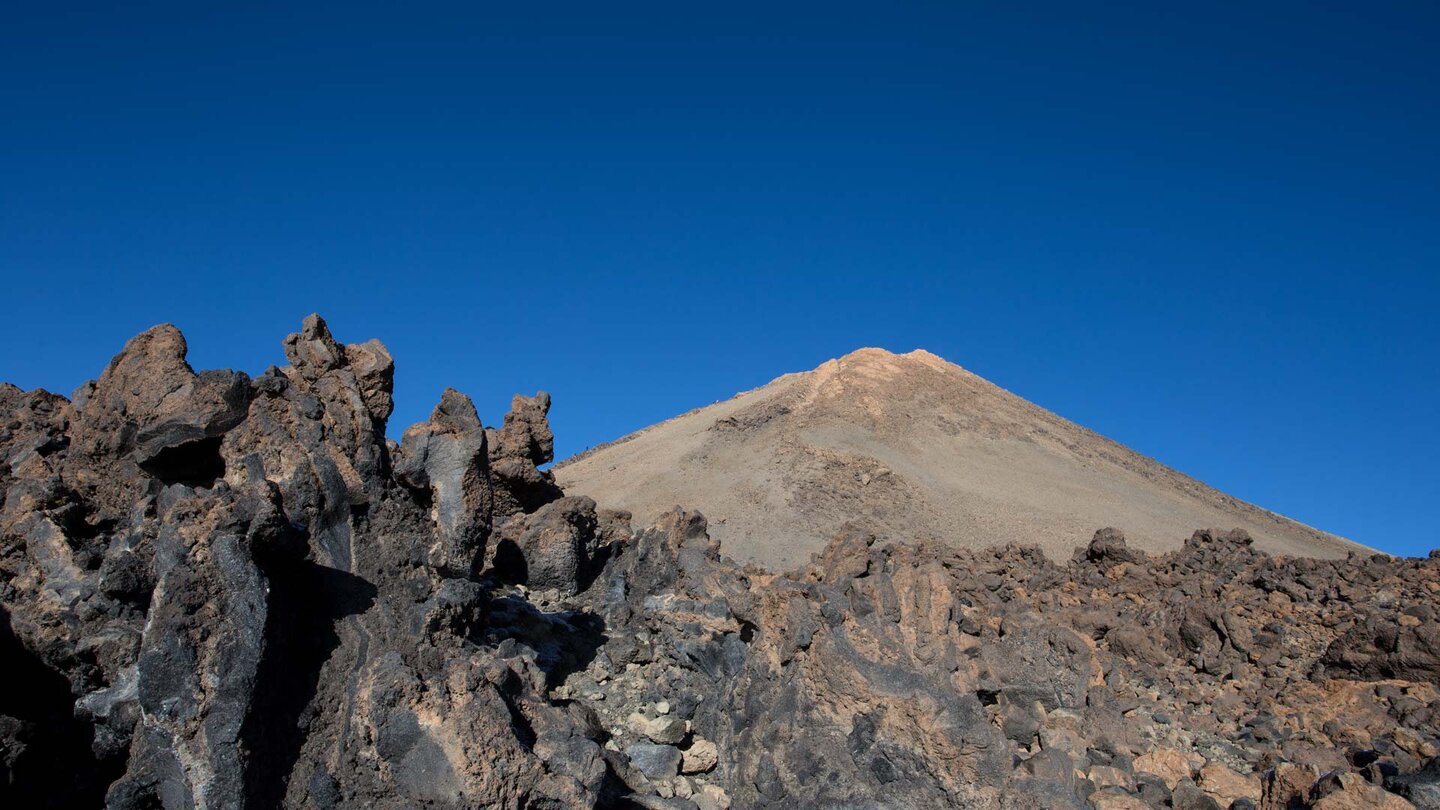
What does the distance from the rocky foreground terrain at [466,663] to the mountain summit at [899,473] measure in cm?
2104

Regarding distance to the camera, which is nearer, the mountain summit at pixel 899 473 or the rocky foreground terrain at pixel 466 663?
the rocky foreground terrain at pixel 466 663

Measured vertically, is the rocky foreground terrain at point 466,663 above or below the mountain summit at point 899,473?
below

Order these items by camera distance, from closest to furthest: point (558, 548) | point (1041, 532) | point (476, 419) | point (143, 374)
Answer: point (143, 374), point (476, 419), point (558, 548), point (1041, 532)

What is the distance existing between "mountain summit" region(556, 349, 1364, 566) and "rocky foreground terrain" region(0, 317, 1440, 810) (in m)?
21.0

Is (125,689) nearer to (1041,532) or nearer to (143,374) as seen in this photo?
(143,374)

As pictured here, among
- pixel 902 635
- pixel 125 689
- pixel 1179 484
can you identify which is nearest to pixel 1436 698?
pixel 902 635

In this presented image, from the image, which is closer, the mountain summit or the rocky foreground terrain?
the rocky foreground terrain

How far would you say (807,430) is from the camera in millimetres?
46219

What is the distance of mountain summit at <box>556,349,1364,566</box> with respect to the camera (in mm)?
37656

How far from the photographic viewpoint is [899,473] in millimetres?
42344

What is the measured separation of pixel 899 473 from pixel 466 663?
122 feet

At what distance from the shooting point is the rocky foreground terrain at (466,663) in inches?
235

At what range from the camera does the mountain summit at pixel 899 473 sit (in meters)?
37.7

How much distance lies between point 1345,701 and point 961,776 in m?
6.55
